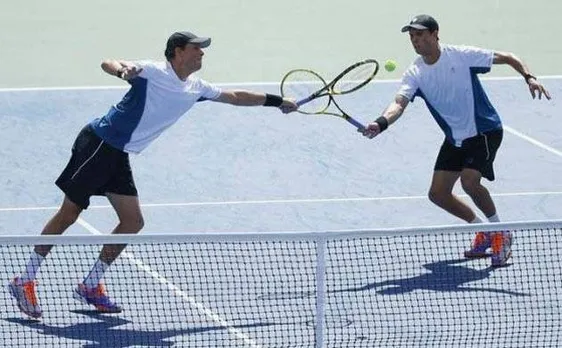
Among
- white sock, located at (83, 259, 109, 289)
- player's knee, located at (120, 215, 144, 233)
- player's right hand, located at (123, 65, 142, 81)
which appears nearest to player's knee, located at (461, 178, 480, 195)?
player's knee, located at (120, 215, 144, 233)

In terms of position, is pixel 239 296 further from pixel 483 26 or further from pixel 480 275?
pixel 483 26

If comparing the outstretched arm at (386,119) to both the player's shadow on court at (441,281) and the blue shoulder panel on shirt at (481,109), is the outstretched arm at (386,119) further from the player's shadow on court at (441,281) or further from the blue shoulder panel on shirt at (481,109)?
the player's shadow on court at (441,281)

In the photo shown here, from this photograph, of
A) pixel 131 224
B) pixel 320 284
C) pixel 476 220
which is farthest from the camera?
pixel 476 220

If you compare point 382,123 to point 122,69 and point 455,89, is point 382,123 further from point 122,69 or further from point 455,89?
point 122,69

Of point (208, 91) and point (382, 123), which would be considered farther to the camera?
point (382, 123)

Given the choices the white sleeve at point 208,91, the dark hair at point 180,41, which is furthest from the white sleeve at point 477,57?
the dark hair at point 180,41

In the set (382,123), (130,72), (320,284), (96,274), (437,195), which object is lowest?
(96,274)

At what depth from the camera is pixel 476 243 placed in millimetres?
11461

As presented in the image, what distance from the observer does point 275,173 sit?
44.9 ft

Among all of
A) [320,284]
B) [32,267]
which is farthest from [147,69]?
[320,284]

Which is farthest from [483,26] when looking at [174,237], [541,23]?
[174,237]

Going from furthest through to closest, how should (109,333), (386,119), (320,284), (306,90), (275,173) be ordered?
(306,90), (275,173), (386,119), (109,333), (320,284)

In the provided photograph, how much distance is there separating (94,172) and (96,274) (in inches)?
26.9

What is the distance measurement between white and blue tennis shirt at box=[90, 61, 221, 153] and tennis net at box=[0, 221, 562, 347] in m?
0.79
